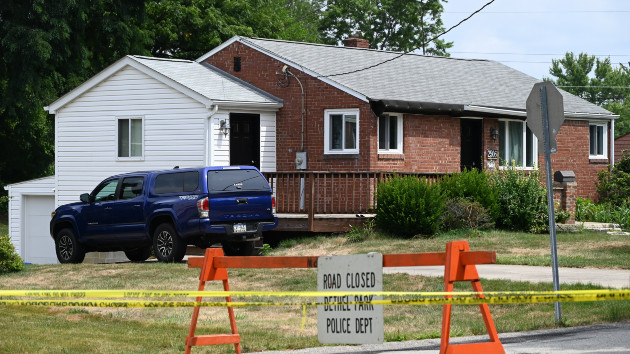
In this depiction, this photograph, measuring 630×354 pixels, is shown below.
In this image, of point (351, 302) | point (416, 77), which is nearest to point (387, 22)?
point (416, 77)

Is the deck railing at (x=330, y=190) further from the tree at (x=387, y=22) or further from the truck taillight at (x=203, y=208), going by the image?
the tree at (x=387, y=22)

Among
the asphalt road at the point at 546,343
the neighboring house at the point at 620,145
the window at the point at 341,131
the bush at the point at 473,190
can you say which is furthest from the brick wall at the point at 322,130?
the neighboring house at the point at 620,145

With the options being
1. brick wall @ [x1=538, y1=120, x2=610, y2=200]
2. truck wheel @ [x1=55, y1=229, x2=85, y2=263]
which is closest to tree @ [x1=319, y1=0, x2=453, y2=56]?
brick wall @ [x1=538, y1=120, x2=610, y2=200]

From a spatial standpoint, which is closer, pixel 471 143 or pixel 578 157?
pixel 471 143

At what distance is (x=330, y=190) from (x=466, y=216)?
143 inches

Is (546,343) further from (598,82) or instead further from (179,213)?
(598,82)

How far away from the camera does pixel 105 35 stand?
134 feet

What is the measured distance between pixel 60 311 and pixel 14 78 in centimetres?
2387

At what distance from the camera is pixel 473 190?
1014 inches

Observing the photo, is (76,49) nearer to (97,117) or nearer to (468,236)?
(97,117)

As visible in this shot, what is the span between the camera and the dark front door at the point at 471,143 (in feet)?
101

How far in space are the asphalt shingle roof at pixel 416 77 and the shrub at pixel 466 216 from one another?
152 inches

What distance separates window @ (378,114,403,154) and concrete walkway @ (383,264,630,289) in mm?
9268

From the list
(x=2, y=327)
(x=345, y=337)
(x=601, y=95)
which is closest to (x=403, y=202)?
(x=2, y=327)
